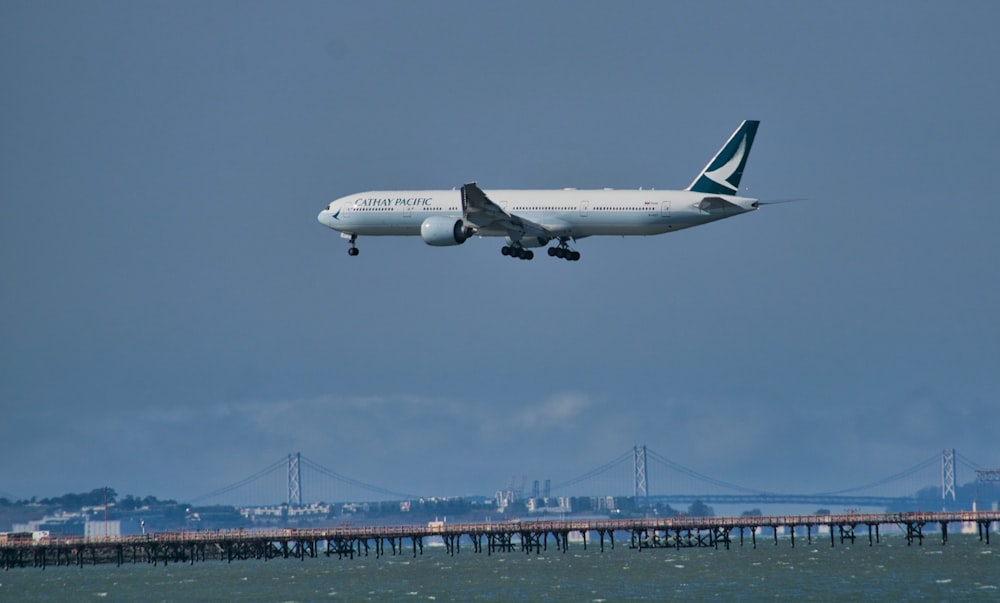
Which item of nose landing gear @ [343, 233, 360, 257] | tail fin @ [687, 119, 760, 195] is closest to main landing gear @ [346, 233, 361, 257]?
nose landing gear @ [343, 233, 360, 257]

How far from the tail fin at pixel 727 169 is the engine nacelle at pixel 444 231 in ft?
52.3

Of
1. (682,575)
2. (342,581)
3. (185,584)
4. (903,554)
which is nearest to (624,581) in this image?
(682,575)

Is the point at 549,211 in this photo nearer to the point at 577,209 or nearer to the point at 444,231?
the point at 577,209

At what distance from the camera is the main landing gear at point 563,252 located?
113562mm

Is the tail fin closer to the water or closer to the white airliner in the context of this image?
the white airliner

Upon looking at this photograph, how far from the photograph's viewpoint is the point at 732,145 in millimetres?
116438

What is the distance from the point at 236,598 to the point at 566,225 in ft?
134

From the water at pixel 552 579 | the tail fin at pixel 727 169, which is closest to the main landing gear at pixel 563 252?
the tail fin at pixel 727 169

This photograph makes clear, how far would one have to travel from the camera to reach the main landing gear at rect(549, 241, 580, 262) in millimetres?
113562

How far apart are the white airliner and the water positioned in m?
28.0

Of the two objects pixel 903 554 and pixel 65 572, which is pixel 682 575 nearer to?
pixel 903 554

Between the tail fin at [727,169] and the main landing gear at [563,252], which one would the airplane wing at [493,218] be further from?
the tail fin at [727,169]

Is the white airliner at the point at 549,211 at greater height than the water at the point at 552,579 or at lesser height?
greater

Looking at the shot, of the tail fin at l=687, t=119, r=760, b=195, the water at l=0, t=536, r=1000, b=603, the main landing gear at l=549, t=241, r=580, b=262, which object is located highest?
the tail fin at l=687, t=119, r=760, b=195
